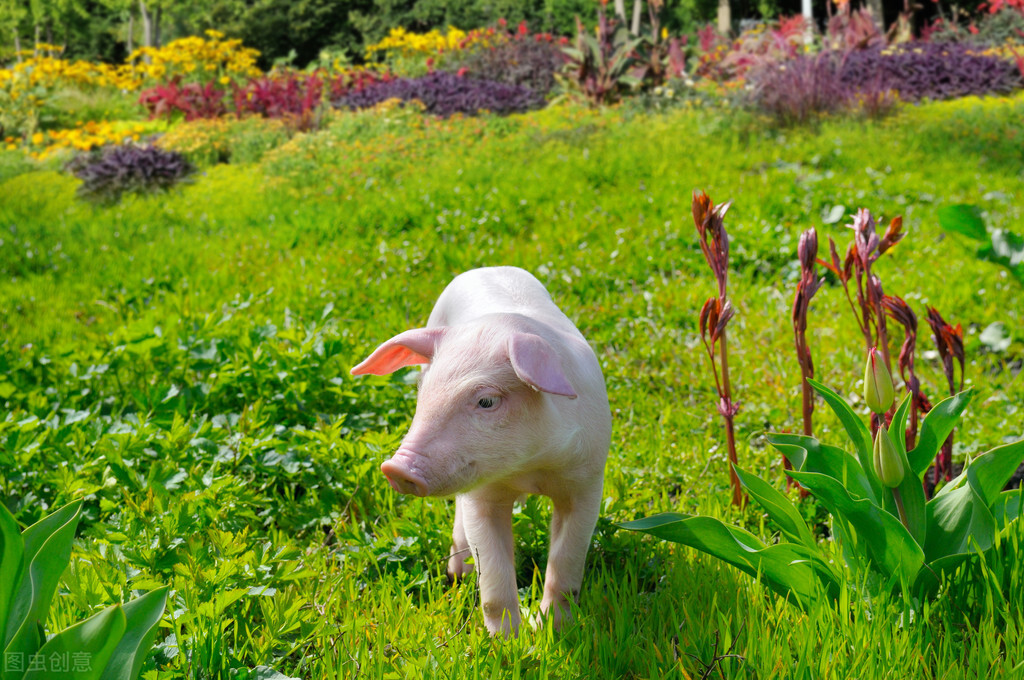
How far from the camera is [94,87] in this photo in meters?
16.4

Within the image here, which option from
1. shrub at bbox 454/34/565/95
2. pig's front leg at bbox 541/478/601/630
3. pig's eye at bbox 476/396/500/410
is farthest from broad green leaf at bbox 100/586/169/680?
shrub at bbox 454/34/565/95

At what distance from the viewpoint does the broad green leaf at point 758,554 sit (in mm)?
1830

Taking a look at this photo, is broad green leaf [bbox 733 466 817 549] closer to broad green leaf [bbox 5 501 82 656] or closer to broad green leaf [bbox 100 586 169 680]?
broad green leaf [bbox 100 586 169 680]

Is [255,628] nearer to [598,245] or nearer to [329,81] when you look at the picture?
[598,245]

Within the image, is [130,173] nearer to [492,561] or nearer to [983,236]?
[492,561]

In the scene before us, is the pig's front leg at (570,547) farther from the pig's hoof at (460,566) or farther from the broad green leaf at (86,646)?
the broad green leaf at (86,646)

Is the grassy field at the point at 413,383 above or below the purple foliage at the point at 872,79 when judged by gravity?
below

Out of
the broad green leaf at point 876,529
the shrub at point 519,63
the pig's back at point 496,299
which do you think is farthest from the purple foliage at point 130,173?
the broad green leaf at point 876,529

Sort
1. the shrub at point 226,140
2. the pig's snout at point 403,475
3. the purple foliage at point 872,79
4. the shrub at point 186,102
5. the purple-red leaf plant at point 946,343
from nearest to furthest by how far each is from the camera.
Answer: the pig's snout at point 403,475, the purple-red leaf plant at point 946,343, the purple foliage at point 872,79, the shrub at point 226,140, the shrub at point 186,102

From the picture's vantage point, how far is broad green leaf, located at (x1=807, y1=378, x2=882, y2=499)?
185cm

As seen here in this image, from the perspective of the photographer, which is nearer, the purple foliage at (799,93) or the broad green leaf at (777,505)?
the broad green leaf at (777,505)

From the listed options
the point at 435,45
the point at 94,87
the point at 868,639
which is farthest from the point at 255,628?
the point at 94,87

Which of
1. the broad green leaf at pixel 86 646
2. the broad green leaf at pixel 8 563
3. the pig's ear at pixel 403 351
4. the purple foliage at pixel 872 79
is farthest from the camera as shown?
the purple foliage at pixel 872 79

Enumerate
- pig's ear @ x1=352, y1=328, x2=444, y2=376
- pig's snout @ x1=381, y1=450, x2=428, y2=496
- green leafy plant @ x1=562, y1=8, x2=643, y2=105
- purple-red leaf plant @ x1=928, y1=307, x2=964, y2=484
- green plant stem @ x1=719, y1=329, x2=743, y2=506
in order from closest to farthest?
pig's snout @ x1=381, y1=450, x2=428, y2=496 → pig's ear @ x1=352, y1=328, x2=444, y2=376 → purple-red leaf plant @ x1=928, y1=307, x2=964, y2=484 → green plant stem @ x1=719, y1=329, x2=743, y2=506 → green leafy plant @ x1=562, y1=8, x2=643, y2=105
